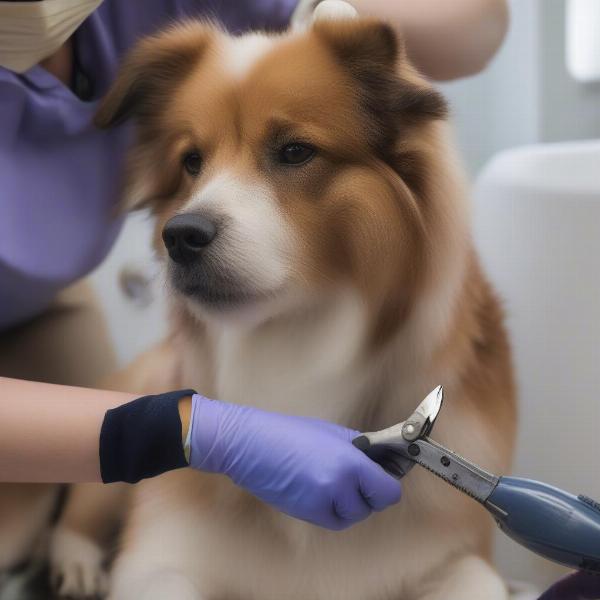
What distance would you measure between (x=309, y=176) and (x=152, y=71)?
0.68 feet

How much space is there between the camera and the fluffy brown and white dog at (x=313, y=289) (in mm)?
658

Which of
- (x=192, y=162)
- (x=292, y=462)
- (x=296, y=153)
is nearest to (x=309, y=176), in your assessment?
(x=296, y=153)

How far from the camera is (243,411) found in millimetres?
637

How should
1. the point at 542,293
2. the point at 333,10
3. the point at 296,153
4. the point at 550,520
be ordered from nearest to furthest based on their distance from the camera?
1. the point at 550,520
2. the point at 296,153
3. the point at 333,10
4. the point at 542,293

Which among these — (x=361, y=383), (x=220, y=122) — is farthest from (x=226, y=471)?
(x=220, y=122)

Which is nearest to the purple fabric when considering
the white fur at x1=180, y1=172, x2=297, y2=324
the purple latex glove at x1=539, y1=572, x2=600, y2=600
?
the white fur at x1=180, y1=172, x2=297, y2=324

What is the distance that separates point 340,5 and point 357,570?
528 mm

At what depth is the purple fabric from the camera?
772mm

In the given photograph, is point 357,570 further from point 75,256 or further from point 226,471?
point 75,256

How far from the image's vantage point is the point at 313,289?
2.24ft

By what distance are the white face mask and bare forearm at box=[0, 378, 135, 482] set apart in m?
0.29

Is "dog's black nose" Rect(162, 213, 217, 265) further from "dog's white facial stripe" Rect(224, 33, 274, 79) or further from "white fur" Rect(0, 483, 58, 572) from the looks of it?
"white fur" Rect(0, 483, 58, 572)

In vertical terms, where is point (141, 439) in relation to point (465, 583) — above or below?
above

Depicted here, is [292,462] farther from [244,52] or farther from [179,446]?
[244,52]
